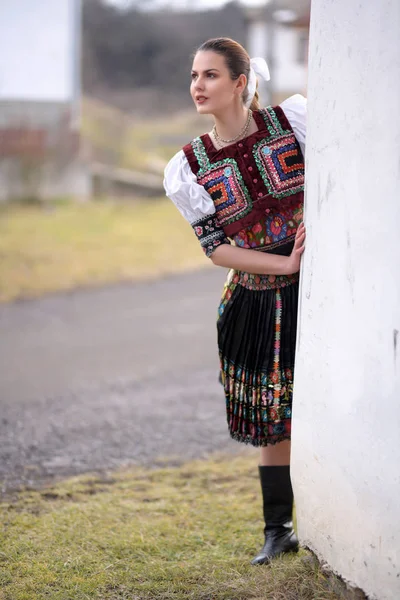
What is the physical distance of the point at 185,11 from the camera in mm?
33531

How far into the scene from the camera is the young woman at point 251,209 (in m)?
2.79

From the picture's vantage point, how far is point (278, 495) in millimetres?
3012

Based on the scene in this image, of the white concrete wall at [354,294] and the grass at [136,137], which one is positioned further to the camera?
the grass at [136,137]

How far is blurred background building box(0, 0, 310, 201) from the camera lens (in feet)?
45.3

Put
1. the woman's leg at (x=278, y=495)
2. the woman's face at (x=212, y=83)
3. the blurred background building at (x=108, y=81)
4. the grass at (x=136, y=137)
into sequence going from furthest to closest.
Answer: the grass at (x=136, y=137) → the blurred background building at (x=108, y=81) → the woman's leg at (x=278, y=495) → the woman's face at (x=212, y=83)

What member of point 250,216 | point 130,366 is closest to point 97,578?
point 250,216

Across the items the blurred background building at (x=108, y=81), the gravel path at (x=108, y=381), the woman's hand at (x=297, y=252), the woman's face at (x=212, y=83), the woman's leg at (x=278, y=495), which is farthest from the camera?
the blurred background building at (x=108, y=81)

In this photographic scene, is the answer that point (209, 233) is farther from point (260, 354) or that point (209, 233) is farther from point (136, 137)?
point (136, 137)

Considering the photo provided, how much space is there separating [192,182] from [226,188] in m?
0.13

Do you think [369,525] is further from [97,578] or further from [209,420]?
[209,420]

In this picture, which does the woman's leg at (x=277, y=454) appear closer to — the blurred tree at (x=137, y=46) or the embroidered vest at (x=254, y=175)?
the embroidered vest at (x=254, y=175)

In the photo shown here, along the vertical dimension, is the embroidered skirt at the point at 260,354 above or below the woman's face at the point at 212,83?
below

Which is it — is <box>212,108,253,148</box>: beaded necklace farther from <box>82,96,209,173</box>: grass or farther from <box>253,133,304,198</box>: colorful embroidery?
<box>82,96,209,173</box>: grass

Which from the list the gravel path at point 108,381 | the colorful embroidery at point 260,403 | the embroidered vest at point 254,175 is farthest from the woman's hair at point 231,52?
the gravel path at point 108,381
